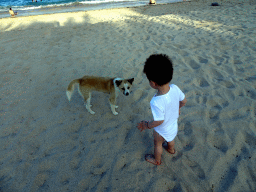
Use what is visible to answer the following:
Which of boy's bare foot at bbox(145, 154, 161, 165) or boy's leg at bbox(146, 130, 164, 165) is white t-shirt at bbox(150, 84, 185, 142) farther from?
boy's bare foot at bbox(145, 154, 161, 165)

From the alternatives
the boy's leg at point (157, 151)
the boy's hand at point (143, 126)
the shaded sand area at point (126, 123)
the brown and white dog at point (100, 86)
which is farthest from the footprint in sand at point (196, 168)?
the brown and white dog at point (100, 86)

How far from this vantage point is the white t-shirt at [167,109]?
4.87 ft

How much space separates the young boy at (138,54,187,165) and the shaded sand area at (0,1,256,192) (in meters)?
0.65

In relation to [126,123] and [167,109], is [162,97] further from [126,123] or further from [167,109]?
[126,123]

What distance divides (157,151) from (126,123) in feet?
3.18

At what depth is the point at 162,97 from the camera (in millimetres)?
1500

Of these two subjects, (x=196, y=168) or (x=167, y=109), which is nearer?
(x=167, y=109)

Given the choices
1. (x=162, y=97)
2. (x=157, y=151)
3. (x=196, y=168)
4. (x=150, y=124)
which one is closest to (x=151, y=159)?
(x=157, y=151)

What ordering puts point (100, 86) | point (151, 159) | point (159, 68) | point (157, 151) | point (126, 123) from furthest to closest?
point (100, 86) → point (126, 123) → point (151, 159) → point (157, 151) → point (159, 68)

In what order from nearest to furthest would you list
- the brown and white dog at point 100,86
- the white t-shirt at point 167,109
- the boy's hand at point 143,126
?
the white t-shirt at point 167,109, the boy's hand at point 143,126, the brown and white dog at point 100,86

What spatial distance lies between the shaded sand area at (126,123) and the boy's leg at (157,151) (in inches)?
3.4

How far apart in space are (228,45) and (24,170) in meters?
6.58

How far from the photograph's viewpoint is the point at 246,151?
205 centimetres

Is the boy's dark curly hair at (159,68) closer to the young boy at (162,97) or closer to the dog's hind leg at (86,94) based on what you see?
the young boy at (162,97)
